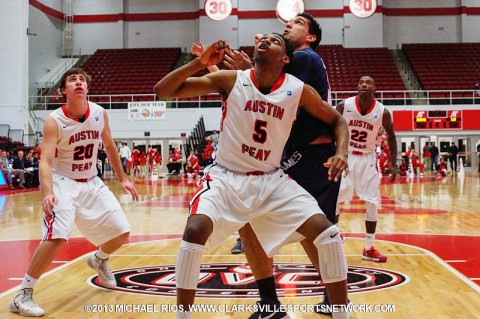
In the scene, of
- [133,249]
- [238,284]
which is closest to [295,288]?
[238,284]

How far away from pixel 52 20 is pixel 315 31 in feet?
102

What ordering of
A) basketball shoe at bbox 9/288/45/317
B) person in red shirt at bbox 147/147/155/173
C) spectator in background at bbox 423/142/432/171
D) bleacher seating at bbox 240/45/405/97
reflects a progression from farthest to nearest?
1. bleacher seating at bbox 240/45/405/97
2. spectator in background at bbox 423/142/432/171
3. person in red shirt at bbox 147/147/155/173
4. basketball shoe at bbox 9/288/45/317

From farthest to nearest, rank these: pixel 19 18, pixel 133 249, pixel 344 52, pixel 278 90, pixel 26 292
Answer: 1. pixel 344 52
2. pixel 19 18
3. pixel 133 249
4. pixel 26 292
5. pixel 278 90

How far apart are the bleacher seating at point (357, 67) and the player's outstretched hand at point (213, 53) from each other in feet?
82.5

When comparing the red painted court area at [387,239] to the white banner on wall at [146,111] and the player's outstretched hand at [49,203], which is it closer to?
the player's outstretched hand at [49,203]

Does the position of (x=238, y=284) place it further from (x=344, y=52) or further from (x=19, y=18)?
(x=344, y=52)

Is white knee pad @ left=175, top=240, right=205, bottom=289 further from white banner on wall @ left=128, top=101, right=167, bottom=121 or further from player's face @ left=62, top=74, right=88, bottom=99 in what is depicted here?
white banner on wall @ left=128, top=101, right=167, bottom=121

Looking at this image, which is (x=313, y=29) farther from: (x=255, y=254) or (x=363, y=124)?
(x=363, y=124)

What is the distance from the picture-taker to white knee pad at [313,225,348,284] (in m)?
3.12

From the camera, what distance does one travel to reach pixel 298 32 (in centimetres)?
411

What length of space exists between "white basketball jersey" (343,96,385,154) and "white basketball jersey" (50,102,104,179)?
288cm

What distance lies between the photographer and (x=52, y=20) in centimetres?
3219

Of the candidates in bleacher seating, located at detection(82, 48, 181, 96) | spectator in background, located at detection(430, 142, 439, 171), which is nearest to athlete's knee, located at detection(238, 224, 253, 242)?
spectator in background, located at detection(430, 142, 439, 171)

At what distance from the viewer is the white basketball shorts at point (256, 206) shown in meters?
3.24
